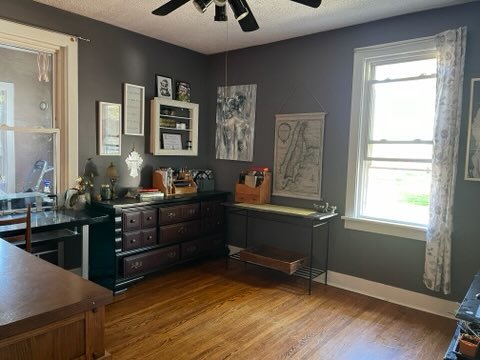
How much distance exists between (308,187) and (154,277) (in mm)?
1823

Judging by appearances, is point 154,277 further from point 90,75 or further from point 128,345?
point 90,75

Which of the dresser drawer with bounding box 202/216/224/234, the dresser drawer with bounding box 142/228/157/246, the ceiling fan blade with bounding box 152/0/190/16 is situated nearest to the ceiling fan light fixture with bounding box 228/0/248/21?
the ceiling fan blade with bounding box 152/0/190/16

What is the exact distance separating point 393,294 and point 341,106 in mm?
1806

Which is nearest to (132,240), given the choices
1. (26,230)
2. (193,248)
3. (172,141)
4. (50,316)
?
(193,248)

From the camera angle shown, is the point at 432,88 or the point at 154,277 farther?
the point at 154,277

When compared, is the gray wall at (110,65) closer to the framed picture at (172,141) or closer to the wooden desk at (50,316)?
the framed picture at (172,141)

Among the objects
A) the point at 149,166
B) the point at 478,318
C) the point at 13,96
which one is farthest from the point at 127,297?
the point at 478,318

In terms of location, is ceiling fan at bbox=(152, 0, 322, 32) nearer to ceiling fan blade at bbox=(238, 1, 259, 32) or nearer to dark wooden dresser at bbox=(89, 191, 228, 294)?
ceiling fan blade at bbox=(238, 1, 259, 32)

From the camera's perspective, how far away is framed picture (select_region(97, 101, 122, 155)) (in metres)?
3.51

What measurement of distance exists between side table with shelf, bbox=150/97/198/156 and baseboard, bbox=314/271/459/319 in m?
2.10

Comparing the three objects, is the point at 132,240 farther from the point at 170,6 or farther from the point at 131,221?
the point at 170,6

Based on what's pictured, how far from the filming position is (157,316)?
112 inches

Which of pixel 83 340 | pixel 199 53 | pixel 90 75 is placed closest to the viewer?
pixel 83 340

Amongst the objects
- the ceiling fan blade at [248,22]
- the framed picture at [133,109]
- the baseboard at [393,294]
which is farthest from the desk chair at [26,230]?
the baseboard at [393,294]
